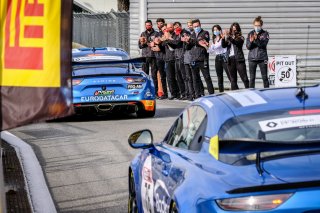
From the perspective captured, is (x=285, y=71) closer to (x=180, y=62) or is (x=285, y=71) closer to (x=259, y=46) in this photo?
(x=259, y=46)

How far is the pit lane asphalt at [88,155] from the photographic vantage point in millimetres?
9461

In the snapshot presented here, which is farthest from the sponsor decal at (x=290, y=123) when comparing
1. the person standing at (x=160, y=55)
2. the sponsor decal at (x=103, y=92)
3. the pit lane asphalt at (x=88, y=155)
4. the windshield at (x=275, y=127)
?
the person standing at (x=160, y=55)

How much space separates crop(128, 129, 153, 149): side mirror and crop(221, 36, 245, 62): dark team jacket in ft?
45.9

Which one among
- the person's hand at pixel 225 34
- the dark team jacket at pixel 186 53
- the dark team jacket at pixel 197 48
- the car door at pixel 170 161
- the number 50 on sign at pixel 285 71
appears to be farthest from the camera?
the dark team jacket at pixel 186 53

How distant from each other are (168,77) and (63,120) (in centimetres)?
623

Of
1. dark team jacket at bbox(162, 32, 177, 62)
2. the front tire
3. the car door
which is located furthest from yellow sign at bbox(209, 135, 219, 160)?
dark team jacket at bbox(162, 32, 177, 62)

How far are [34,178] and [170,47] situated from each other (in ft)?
44.0

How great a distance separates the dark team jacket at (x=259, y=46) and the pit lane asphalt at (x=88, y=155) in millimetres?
2444

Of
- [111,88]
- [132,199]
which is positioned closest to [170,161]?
[132,199]

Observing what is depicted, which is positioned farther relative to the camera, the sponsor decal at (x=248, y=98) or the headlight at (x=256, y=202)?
the sponsor decal at (x=248, y=98)

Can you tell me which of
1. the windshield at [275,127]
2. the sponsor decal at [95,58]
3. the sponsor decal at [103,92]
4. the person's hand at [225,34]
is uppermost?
the person's hand at [225,34]

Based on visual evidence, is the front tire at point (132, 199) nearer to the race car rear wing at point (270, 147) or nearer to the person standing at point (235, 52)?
the race car rear wing at point (270, 147)

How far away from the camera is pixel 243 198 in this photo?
4938mm

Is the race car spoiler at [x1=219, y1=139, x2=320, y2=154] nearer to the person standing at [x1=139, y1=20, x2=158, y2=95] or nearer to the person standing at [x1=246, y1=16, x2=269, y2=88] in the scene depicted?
the person standing at [x1=246, y1=16, x2=269, y2=88]
